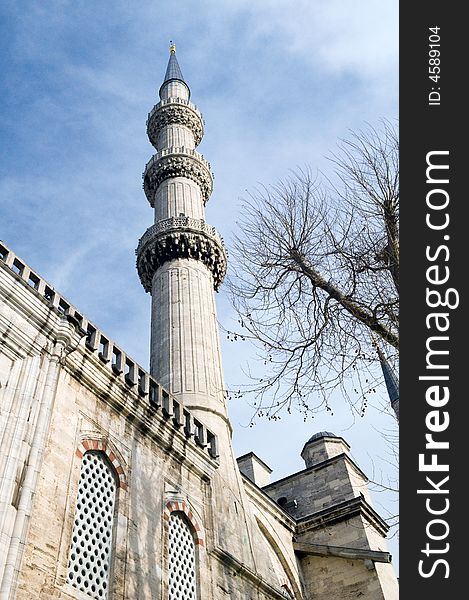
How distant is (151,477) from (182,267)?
31.4 ft

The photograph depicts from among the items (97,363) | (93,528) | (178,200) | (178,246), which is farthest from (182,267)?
(93,528)

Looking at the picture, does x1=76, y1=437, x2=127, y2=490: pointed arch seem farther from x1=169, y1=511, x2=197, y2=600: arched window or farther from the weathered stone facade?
x1=169, y1=511, x2=197, y2=600: arched window

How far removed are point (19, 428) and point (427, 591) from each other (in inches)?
219

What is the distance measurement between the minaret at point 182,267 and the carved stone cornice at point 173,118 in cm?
4

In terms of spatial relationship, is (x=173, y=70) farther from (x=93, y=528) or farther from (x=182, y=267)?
(x=93, y=528)

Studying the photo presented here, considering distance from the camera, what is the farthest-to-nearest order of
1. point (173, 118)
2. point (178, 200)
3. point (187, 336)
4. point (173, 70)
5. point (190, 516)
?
point (173, 70)
point (173, 118)
point (178, 200)
point (187, 336)
point (190, 516)

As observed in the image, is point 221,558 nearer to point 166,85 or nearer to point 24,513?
point 24,513

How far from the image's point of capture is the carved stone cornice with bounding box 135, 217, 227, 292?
63.6 ft

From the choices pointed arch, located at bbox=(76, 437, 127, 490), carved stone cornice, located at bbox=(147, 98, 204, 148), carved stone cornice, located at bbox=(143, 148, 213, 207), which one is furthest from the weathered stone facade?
carved stone cornice, located at bbox=(147, 98, 204, 148)

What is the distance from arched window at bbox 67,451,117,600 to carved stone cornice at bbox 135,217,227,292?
10.6 m

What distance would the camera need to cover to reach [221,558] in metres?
10.9

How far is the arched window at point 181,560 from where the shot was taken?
9.79 m

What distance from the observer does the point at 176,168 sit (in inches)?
886

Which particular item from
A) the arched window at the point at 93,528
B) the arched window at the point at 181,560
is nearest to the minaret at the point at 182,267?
the arched window at the point at 181,560
